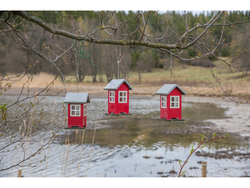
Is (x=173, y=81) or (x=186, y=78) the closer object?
(x=173, y=81)

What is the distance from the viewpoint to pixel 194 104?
765 centimetres

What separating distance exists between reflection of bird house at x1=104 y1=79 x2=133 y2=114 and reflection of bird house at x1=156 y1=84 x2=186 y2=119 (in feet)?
1.50

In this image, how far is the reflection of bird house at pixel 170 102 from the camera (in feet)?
A: 9.34

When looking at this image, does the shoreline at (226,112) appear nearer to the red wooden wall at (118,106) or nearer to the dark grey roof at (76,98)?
the dark grey roof at (76,98)

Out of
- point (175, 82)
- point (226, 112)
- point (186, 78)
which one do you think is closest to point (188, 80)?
point (186, 78)

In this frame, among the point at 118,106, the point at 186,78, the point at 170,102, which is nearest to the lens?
the point at 118,106

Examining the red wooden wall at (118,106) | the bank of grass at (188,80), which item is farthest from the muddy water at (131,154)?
the bank of grass at (188,80)

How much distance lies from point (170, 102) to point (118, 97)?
0.67m

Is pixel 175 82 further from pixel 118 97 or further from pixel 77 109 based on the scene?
pixel 77 109

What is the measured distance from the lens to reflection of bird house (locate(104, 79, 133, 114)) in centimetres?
254

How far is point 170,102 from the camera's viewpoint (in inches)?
115
